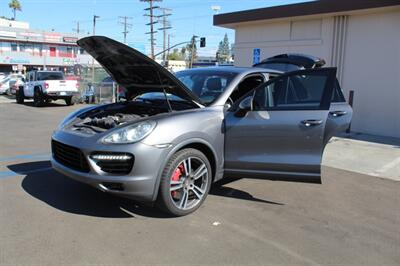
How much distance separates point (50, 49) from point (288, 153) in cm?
6329

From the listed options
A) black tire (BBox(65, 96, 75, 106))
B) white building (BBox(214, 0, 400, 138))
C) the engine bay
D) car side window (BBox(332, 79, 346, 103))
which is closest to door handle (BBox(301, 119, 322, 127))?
car side window (BBox(332, 79, 346, 103))

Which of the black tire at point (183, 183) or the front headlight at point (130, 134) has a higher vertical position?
the front headlight at point (130, 134)

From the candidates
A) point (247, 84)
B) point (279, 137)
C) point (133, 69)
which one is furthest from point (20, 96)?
point (279, 137)

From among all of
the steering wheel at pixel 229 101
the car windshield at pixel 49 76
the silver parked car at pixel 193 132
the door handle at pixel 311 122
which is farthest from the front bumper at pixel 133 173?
the car windshield at pixel 49 76

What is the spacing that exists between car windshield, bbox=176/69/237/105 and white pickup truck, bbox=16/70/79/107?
14.0m

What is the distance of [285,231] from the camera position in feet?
13.7

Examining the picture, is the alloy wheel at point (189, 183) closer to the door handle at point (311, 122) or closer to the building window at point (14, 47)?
the door handle at point (311, 122)

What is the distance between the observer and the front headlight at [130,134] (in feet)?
13.2

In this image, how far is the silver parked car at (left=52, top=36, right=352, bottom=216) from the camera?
13.2ft

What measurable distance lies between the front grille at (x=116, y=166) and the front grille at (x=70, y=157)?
7.0 inches

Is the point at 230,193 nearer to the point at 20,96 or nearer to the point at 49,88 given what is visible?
the point at 49,88

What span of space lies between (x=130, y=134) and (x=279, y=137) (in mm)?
1788

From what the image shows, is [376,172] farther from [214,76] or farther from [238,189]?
[214,76]

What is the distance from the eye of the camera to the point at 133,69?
5148 millimetres
